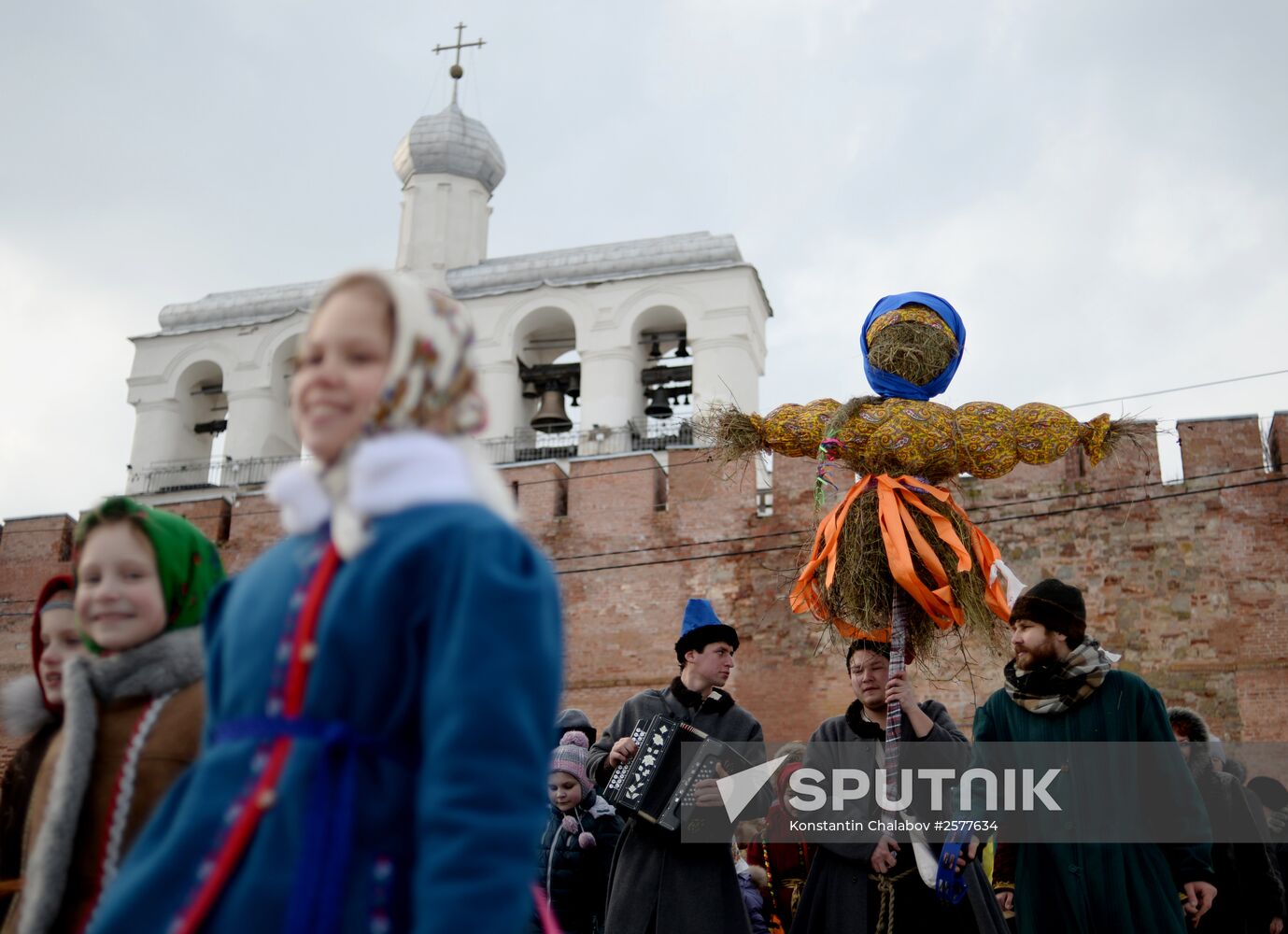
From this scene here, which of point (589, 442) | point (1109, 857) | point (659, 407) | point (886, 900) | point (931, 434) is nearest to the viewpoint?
point (1109, 857)

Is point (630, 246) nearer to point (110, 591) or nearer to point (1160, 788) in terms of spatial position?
point (1160, 788)

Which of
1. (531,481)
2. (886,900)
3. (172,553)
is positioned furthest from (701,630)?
(531,481)

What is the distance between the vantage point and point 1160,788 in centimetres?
477

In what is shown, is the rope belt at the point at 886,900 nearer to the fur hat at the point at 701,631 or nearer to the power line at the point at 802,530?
the fur hat at the point at 701,631

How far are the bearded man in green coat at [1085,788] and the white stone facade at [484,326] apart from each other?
1893 cm

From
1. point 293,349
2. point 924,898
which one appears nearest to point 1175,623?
point 924,898

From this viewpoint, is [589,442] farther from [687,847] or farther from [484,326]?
[687,847]

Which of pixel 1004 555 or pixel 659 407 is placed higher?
pixel 659 407

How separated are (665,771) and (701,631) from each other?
69 cm

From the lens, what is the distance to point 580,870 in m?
6.30

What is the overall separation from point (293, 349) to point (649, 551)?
1278cm

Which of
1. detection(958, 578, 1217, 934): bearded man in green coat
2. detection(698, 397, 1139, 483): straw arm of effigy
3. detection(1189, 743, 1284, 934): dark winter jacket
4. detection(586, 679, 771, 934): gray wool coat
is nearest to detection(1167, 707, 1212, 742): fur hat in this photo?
detection(1189, 743, 1284, 934): dark winter jacket

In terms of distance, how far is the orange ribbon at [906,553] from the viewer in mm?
5605

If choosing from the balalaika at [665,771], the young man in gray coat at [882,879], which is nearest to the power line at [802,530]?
the young man in gray coat at [882,879]
